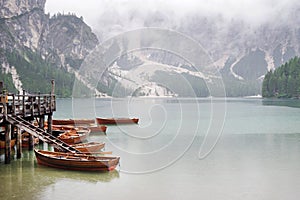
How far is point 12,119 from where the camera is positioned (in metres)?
30.7

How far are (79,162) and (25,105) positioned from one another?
970 centimetres

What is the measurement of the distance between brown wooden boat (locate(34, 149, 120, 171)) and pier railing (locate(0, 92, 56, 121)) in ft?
15.8

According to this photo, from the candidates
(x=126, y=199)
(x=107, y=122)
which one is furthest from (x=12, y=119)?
(x=107, y=122)

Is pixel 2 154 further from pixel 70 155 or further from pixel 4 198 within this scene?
pixel 4 198

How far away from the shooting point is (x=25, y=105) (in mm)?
34438

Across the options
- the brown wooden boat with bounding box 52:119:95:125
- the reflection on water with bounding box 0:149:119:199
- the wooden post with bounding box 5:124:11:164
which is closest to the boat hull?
the brown wooden boat with bounding box 52:119:95:125

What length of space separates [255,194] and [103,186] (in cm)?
1014

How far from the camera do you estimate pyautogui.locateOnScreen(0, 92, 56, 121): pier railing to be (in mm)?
30163

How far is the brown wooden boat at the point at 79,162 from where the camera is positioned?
92.3 ft

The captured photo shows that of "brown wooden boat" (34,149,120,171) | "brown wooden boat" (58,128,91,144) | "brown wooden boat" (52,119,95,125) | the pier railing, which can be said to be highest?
the pier railing

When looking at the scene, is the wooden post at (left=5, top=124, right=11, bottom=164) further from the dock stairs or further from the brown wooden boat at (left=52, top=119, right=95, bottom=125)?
the brown wooden boat at (left=52, top=119, right=95, bottom=125)

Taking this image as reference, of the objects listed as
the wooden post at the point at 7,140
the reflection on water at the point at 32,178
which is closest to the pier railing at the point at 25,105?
the wooden post at the point at 7,140

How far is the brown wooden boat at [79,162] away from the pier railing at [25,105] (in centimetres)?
482

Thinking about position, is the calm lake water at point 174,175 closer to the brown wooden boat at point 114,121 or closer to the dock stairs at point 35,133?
the dock stairs at point 35,133
